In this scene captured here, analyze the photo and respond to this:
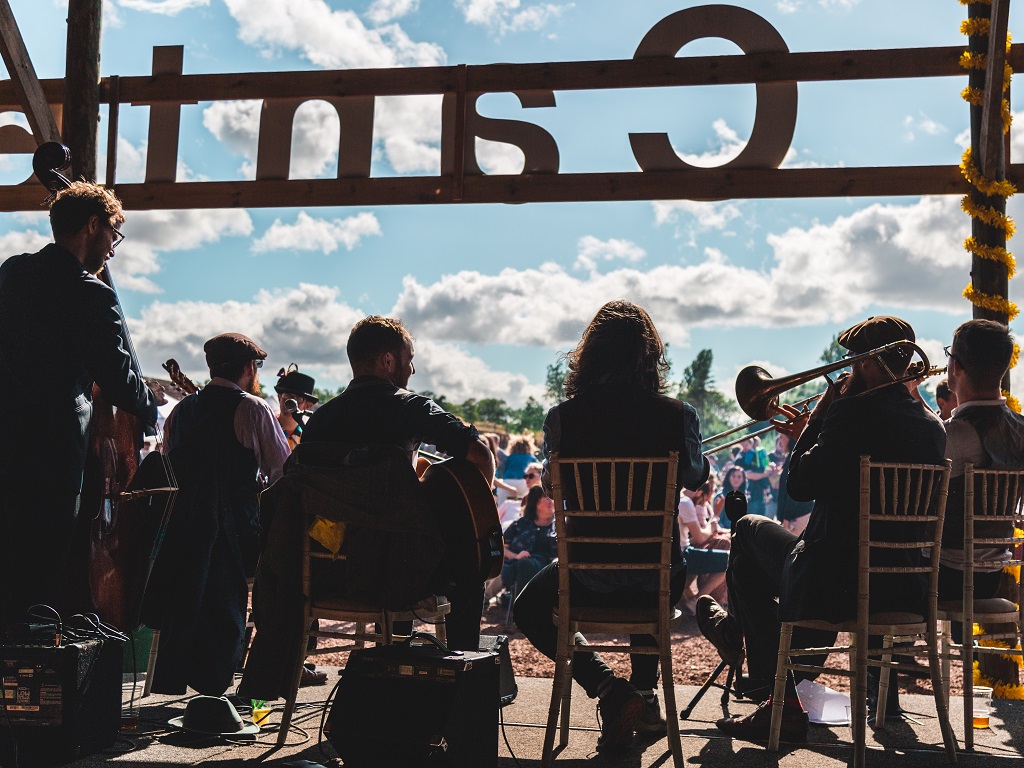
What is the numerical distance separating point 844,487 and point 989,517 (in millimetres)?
767

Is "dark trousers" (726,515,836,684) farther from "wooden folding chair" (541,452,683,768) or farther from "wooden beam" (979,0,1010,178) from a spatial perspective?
"wooden beam" (979,0,1010,178)

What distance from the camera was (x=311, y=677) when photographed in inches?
187

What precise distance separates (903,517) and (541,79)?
3588mm

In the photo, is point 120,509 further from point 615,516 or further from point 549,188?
point 549,188

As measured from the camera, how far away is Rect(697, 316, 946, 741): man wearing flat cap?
3.37m

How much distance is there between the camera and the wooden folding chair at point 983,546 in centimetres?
366

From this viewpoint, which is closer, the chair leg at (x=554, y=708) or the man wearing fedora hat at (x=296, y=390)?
the chair leg at (x=554, y=708)

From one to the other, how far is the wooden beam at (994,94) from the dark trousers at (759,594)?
275 centimetres

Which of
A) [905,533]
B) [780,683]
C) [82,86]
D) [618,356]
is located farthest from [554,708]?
[82,86]

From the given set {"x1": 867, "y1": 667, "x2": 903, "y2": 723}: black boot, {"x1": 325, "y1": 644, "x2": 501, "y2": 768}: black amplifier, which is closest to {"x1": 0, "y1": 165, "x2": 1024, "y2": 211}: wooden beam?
{"x1": 867, "y1": 667, "x2": 903, "y2": 723}: black boot

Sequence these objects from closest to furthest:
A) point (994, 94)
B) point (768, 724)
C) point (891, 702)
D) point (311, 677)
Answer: point (768, 724), point (891, 702), point (311, 677), point (994, 94)

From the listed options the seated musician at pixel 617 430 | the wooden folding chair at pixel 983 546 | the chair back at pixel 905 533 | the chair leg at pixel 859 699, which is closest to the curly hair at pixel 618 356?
the seated musician at pixel 617 430

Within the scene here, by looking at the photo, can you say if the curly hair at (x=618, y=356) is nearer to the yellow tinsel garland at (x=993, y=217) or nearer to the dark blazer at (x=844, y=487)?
the dark blazer at (x=844, y=487)

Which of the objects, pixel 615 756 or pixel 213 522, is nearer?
pixel 615 756
